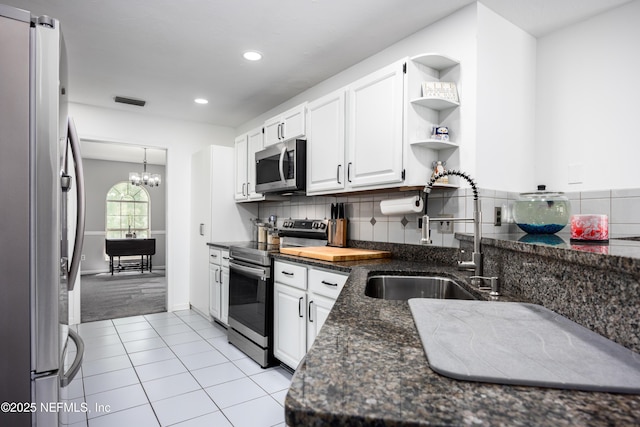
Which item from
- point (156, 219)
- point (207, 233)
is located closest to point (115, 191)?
point (156, 219)

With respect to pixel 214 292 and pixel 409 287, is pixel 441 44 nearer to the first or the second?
pixel 409 287

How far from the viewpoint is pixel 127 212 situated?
8.25m

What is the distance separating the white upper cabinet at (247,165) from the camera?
3752 mm

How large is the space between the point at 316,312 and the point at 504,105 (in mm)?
1822

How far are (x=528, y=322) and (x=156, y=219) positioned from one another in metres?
8.80

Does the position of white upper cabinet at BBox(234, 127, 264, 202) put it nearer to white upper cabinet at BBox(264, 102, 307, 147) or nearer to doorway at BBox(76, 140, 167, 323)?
white upper cabinet at BBox(264, 102, 307, 147)

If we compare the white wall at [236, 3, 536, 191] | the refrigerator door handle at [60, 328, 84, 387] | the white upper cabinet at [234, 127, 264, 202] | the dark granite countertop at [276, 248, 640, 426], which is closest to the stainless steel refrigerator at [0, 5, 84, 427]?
the refrigerator door handle at [60, 328, 84, 387]

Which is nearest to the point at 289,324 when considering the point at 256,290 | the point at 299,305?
the point at 299,305

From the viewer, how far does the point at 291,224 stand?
11.5 ft

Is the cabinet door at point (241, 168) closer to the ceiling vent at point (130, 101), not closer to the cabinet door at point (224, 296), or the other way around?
the cabinet door at point (224, 296)

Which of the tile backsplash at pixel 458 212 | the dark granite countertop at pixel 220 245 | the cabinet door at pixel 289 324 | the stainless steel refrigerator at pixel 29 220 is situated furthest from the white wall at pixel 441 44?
the stainless steel refrigerator at pixel 29 220

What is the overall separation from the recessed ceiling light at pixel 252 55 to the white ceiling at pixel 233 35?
5 centimetres

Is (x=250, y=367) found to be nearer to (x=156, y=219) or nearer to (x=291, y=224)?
(x=291, y=224)

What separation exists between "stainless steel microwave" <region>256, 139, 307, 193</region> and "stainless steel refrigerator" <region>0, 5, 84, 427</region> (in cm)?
193
